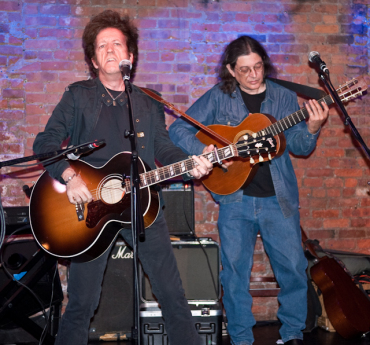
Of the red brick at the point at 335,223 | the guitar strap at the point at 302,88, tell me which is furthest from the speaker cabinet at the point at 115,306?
the red brick at the point at 335,223

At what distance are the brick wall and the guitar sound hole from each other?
152cm

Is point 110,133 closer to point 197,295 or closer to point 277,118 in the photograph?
point 277,118

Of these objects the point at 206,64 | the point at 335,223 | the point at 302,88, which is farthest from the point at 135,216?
the point at 335,223

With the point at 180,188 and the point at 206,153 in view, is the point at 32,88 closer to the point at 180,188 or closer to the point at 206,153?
the point at 180,188

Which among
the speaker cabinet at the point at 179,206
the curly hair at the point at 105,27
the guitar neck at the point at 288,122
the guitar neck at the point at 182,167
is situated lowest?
the speaker cabinet at the point at 179,206

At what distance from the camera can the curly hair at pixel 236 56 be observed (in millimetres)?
3303

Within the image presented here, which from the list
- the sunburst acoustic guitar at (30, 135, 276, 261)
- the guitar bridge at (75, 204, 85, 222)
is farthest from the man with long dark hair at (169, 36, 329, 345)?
the guitar bridge at (75, 204, 85, 222)

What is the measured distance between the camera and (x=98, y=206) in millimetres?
2609

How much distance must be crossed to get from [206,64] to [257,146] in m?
1.65

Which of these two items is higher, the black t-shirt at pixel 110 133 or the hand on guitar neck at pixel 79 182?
the black t-shirt at pixel 110 133

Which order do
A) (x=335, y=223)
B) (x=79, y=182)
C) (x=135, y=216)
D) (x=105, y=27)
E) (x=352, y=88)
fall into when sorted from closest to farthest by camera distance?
(x=135, y=216), (x=79, y=182), (x=105, y=27), (x=352, y=88), (x=335, y=223)

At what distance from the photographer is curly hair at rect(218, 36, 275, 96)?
3.30 m

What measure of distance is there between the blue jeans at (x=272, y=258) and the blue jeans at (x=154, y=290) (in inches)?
24.9

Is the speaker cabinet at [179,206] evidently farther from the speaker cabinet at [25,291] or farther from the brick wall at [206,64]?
the speaker cabinet at [25,291]
